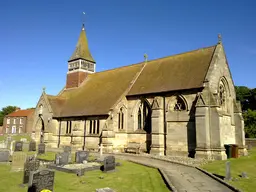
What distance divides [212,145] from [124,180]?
10.8m

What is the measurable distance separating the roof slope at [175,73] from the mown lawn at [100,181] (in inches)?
454

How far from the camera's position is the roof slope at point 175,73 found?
22.6 m

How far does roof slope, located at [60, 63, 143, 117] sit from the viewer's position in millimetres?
27541

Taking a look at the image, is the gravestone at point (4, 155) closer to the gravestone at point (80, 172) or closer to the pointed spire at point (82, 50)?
the gravestone at point (80, 172)

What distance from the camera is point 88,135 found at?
27.5m

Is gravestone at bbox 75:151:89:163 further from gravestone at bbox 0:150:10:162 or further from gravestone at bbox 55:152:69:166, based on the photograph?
gravestone at bbox 0:150:10:162

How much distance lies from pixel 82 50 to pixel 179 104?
2279 centimetres

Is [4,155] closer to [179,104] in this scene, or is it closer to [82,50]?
[179,104]

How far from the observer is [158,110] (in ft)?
75.7

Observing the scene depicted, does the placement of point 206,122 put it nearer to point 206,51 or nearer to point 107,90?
point 206,51

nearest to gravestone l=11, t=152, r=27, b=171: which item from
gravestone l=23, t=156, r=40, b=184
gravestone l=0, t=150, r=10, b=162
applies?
gravestone l=23, t=156, r=40, b=184

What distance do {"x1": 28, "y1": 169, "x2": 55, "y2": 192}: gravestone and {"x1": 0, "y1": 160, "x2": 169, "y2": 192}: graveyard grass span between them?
3.98ft

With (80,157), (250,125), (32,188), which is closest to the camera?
(32,188)

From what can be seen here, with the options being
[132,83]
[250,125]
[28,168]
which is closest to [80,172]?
[28,168]
